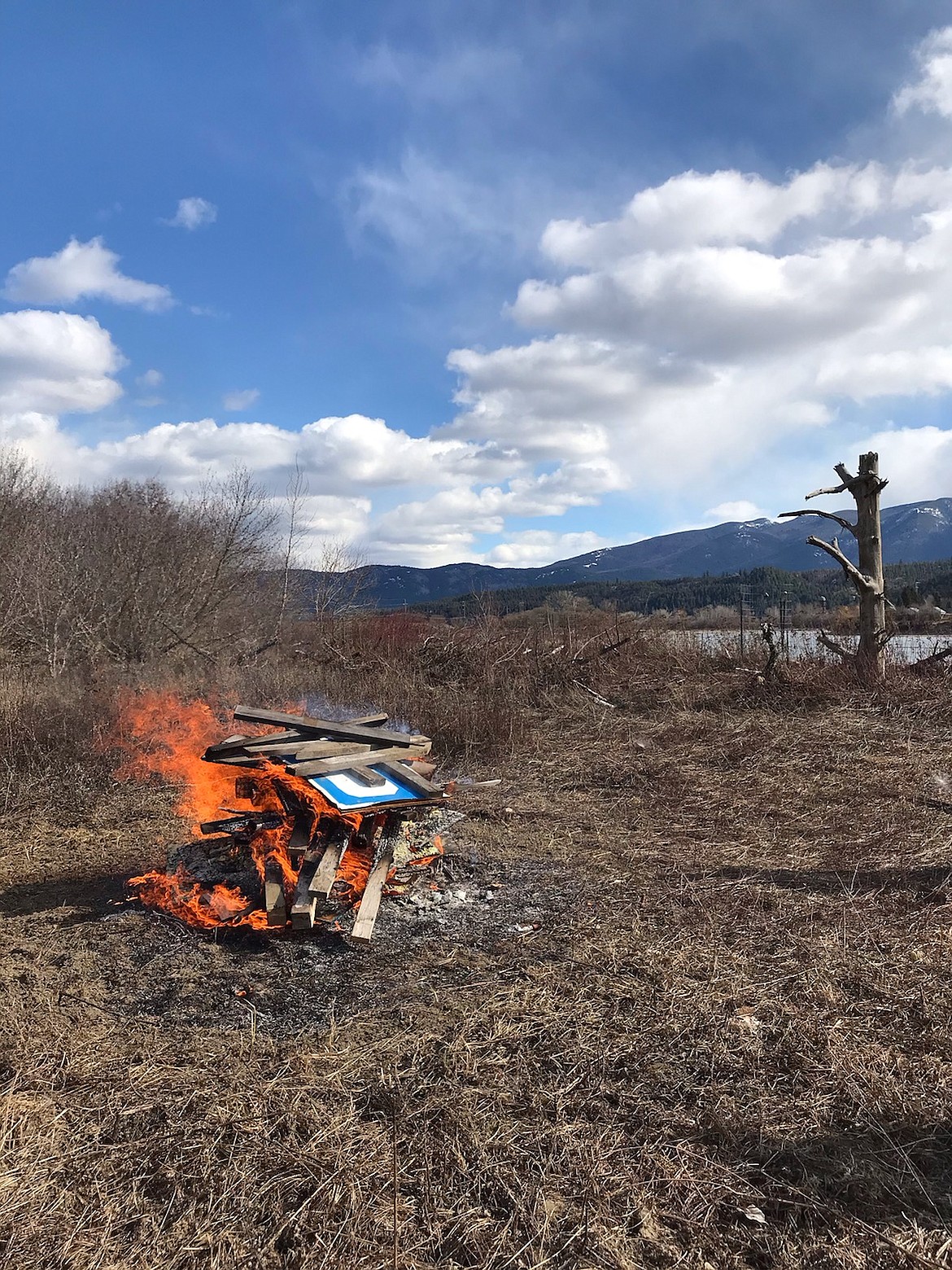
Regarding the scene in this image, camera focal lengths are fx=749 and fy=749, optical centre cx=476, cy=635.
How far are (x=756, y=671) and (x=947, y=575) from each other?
6839cm

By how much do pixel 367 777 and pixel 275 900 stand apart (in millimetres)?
1122

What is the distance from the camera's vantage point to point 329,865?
185 inches

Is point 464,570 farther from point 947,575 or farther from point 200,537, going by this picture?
point 200,537

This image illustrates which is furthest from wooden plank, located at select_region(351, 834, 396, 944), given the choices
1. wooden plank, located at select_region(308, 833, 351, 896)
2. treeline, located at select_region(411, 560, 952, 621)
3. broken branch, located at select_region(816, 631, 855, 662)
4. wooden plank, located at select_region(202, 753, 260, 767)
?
treeline, located at select_region(411, 560, 952, 621)

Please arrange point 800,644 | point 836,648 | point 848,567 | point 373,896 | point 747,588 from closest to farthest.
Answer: point 373,896 → point 848,567 → point 836,648 → point 800,644 → point 747,588

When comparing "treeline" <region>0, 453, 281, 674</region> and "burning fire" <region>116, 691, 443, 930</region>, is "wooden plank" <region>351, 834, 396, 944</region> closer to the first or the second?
"burning fire" <region>116, 691, 443, 930</region>

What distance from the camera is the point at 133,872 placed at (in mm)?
5922

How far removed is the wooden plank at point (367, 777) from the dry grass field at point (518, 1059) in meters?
0.93

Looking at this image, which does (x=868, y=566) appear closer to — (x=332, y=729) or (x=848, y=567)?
(x=848, y=567)

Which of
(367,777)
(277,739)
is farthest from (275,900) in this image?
(277,739)

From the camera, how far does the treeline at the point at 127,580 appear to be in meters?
14.6

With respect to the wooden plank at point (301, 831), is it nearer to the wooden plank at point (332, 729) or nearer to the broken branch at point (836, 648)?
the wooden plank at point (332, 729)

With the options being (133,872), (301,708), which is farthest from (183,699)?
(133,872)

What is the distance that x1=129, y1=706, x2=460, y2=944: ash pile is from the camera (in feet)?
15.3
